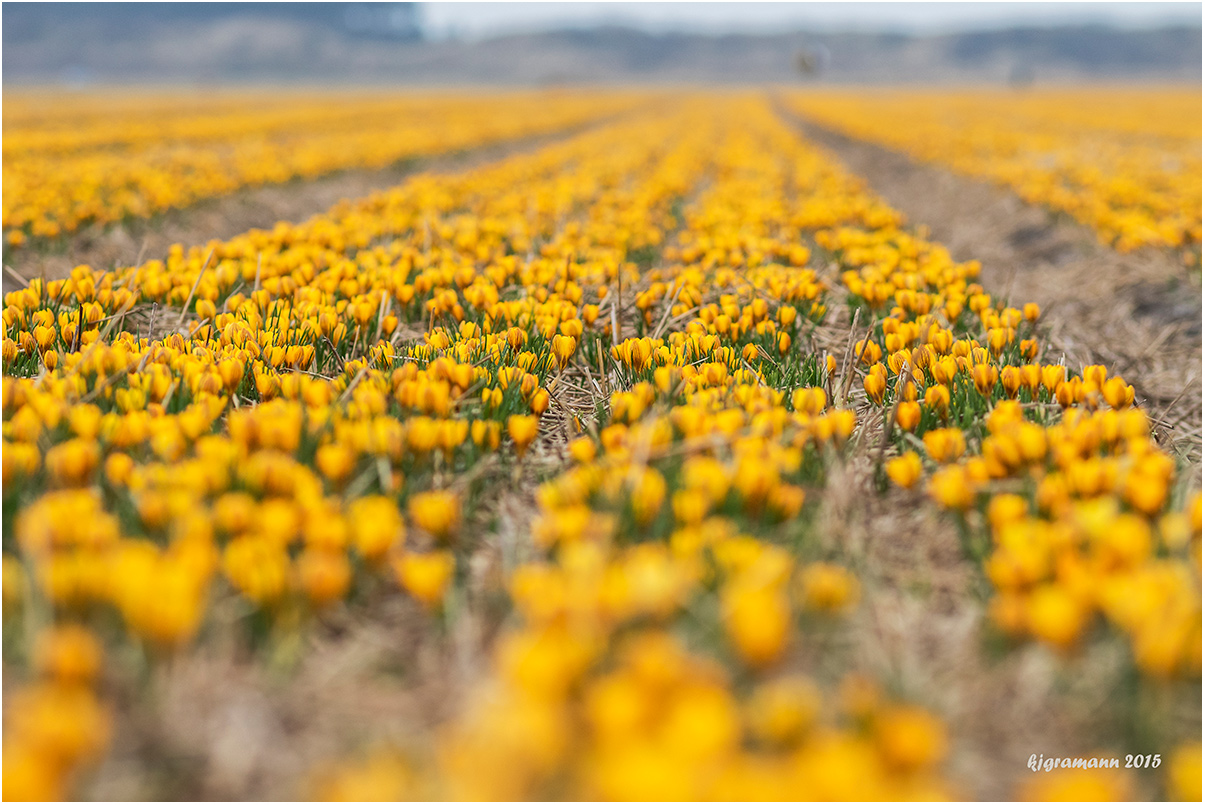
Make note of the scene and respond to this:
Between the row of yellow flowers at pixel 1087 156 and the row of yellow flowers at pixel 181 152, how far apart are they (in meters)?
10.6

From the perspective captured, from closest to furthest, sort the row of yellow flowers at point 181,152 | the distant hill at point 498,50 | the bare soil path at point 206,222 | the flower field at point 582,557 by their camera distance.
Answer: the flower field at point 582,557 → the bare soil path at point 206,222 → the row of yellow flowers at point 181,152 → the distant hill at point 498,50

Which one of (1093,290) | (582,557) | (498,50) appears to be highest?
(498,50)

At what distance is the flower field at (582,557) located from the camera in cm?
154

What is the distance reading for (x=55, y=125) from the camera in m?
23.8

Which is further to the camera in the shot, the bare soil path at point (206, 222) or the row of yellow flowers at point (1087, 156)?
the row of yellow flowers at point (1087, 156)

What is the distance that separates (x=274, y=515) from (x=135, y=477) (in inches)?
22.7

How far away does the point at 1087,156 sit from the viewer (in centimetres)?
1575

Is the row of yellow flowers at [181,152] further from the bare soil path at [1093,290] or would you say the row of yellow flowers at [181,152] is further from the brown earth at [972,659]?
the bare soil path at [1093,290]

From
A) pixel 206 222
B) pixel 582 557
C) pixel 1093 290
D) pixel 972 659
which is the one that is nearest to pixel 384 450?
pixel 582 557

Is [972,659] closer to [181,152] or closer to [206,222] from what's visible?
[206,222]

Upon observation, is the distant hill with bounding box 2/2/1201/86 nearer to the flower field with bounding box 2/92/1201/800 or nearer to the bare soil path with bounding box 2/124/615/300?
the bare soil path with bounding box 2/124/615/300

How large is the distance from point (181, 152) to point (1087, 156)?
736 inches

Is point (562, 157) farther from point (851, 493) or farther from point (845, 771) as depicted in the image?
point (845, 771)

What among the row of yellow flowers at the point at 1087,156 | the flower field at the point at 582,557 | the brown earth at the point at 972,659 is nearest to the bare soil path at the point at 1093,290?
the brown earth at the point at 972,659
